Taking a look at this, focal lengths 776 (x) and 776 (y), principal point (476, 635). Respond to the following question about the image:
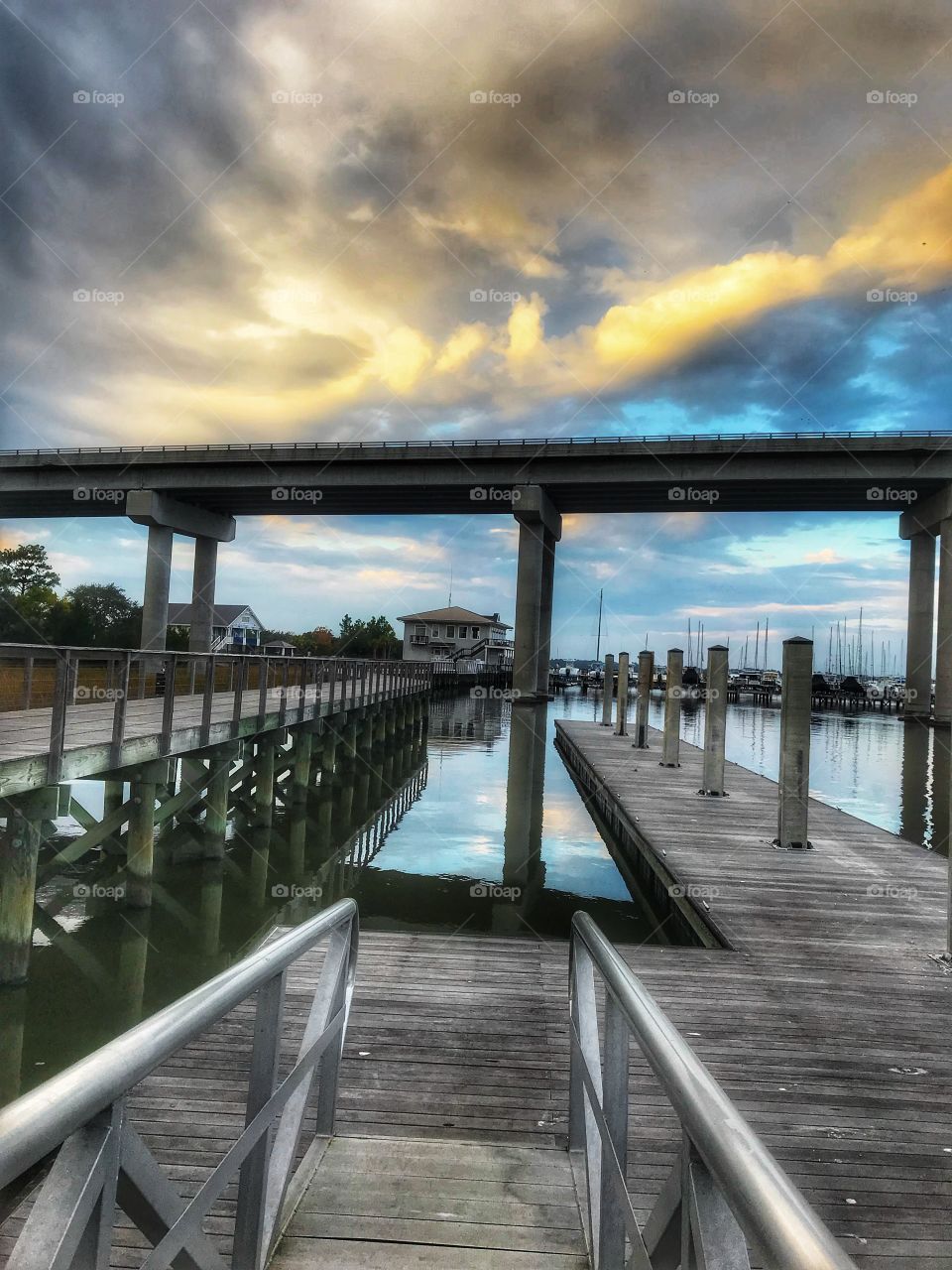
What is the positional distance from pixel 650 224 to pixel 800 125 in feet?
22.8

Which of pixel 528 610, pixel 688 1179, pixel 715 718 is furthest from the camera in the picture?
pixel 528 610

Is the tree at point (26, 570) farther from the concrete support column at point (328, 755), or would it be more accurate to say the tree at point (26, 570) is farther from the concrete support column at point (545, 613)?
the concrete support column at point (328, 755)

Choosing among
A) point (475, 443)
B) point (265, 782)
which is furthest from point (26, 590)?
point (265, 782)

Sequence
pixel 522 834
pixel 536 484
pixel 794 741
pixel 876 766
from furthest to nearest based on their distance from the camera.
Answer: pixel 536 484 < pixel 876 766 < pixel 522 834 < pixel 794 741

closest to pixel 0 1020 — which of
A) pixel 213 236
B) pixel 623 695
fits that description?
pixel 623 695

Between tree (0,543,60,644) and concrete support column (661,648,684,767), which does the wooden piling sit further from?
tree (0,543,60,644)

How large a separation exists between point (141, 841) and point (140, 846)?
0.21 feet

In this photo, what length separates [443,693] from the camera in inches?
2426

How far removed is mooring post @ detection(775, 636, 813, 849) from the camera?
30.6ft

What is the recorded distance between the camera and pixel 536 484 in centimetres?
4225

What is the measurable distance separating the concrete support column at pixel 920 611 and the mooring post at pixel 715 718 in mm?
39432

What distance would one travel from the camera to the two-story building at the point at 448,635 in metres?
96.1

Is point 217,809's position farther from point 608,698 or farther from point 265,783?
point 608,698

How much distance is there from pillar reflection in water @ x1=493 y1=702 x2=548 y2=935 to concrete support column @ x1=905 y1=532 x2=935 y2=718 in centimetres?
2947
